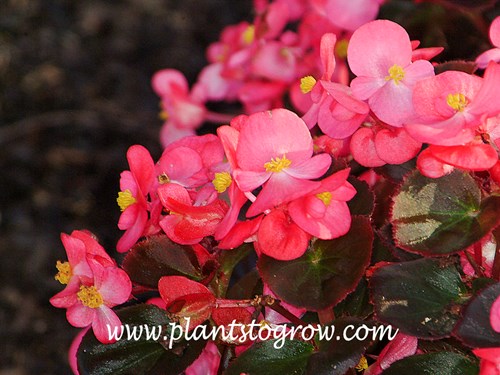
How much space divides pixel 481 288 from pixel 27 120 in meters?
1.47

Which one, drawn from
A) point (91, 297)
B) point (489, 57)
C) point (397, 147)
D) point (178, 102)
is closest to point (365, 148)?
point (397, 147)

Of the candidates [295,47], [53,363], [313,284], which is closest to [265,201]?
[313,284]

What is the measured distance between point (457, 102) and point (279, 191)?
15 cm

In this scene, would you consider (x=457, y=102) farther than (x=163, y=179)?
No

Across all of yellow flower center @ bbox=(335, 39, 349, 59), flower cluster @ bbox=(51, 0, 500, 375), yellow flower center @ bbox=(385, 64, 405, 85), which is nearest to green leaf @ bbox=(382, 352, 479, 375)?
flower cluster @ bbox=(51, 0, 500, 375)

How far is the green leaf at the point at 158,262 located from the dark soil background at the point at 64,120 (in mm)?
1011

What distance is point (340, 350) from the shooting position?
23.5 inches

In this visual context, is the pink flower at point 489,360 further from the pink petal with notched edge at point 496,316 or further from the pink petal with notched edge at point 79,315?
the pink petal with notched edge at point 79,315

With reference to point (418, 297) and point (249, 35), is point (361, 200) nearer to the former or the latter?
point (418, 297)

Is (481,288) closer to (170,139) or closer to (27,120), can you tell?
(170,139)

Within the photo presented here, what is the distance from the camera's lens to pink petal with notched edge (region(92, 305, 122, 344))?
2.14ft

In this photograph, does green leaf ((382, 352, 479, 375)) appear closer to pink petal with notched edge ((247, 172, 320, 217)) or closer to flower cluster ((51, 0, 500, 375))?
flower cluster ((51, 0, 500, 375))

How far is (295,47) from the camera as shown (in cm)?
112

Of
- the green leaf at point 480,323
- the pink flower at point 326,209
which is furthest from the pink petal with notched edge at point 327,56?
the green leaf at point 480,323
